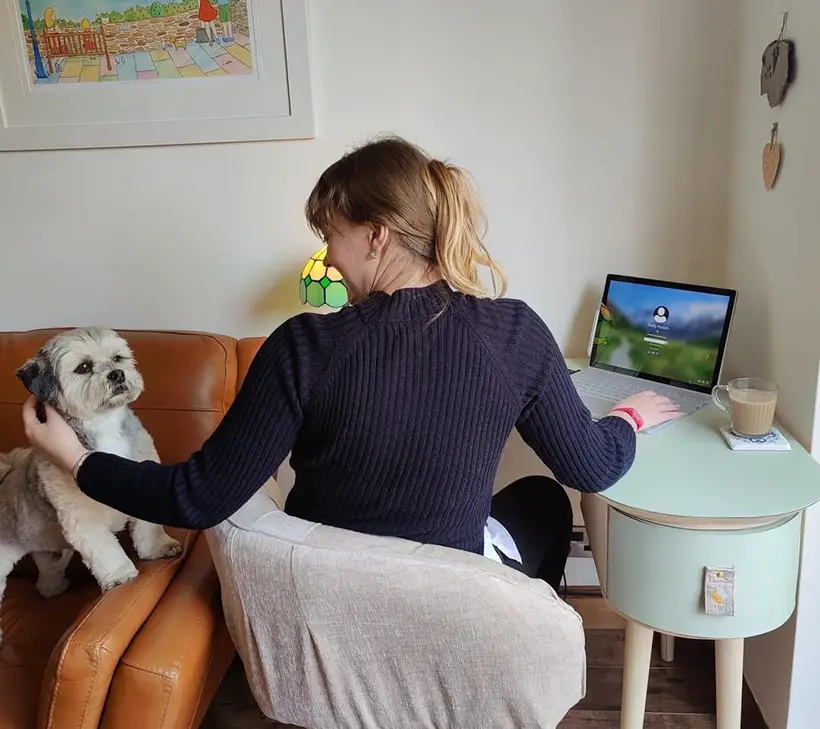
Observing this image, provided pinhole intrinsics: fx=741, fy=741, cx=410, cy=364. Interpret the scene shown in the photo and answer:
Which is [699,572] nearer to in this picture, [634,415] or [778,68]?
[634,415]

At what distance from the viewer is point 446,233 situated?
1108mm

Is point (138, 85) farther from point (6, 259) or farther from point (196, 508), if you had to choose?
point (196, 508)

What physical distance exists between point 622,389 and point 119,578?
1184 mm

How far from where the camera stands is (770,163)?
1.58 m

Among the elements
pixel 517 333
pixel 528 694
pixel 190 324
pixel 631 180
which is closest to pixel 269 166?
pixel 190 324

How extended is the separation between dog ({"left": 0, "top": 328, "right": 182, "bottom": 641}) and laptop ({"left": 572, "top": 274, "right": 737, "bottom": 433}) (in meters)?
0.99

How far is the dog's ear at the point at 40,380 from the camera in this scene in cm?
135

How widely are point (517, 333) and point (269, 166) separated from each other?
1.17 meters

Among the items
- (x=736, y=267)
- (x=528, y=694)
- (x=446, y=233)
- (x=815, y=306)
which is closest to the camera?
(x=528, y=694)

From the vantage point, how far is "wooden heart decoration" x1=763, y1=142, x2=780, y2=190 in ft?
5.10

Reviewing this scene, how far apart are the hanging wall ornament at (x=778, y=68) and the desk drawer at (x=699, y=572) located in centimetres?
86

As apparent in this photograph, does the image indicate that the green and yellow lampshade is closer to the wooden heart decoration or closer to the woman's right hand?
the woman's right hand

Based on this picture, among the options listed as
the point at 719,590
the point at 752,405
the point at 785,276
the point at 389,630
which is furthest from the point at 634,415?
the point at 389,630

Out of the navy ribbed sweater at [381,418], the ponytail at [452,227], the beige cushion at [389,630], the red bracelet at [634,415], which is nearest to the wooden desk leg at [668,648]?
the red bracelet at [634,415]
